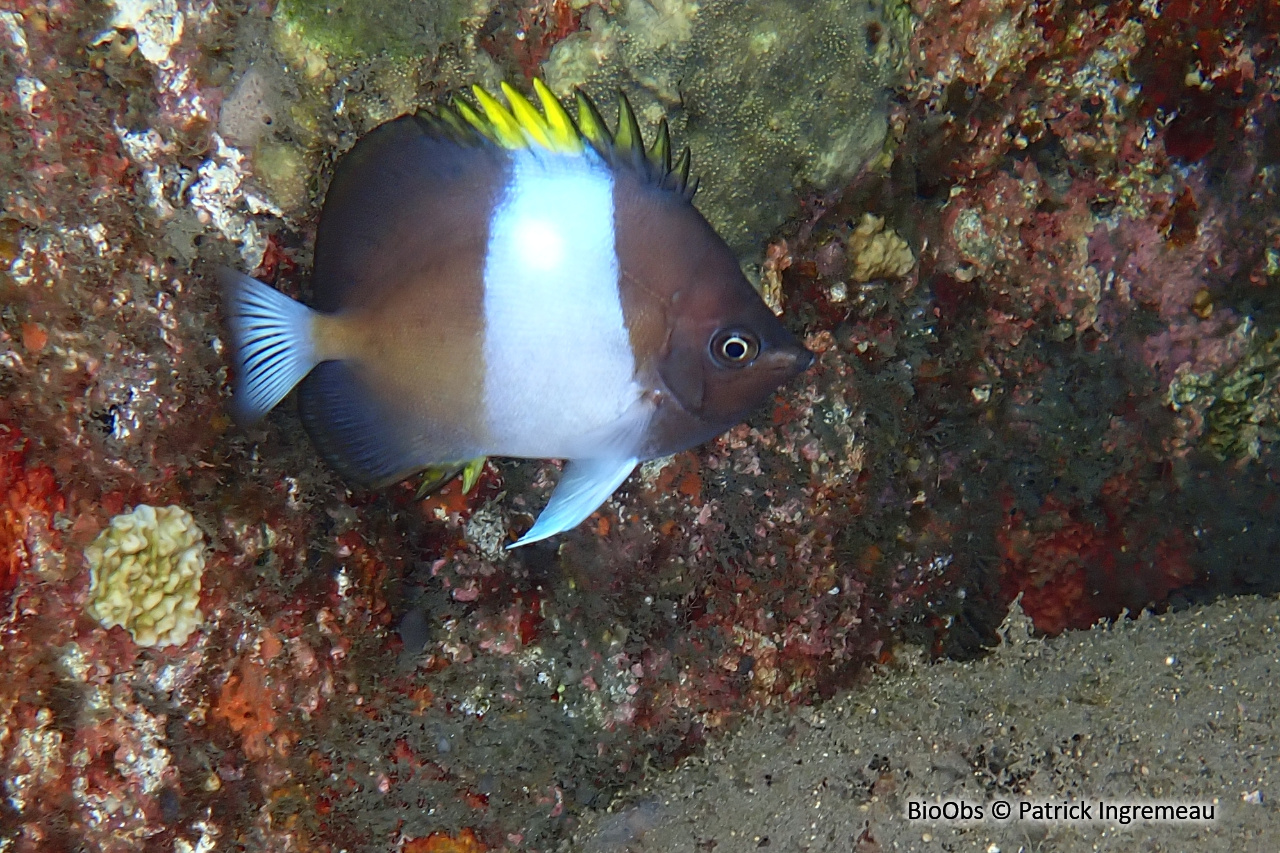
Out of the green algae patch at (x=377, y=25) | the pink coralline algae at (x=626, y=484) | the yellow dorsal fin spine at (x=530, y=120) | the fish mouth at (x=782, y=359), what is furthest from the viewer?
the green algae patch at (x=377, y=25)

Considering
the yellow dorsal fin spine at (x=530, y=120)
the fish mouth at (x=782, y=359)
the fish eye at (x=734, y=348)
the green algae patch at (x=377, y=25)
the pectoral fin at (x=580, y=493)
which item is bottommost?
the pectoral fin at (x=580, y=493)

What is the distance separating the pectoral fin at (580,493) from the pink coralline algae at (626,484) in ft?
3.08

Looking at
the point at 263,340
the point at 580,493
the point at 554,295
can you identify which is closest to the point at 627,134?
the point at 554,295

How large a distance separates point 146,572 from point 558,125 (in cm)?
179

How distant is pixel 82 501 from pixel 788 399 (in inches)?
98.9

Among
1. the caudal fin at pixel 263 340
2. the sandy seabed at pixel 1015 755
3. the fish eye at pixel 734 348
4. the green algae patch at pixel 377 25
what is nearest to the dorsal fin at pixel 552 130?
the fish eye at pixel 734 348

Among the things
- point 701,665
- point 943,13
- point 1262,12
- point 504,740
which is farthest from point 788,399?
point 1262,12

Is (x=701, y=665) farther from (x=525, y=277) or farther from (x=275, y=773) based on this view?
(x=525, y=277)

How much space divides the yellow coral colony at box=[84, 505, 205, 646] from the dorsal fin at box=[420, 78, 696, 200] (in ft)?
4.92

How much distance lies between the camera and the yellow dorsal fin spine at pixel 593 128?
1.75m

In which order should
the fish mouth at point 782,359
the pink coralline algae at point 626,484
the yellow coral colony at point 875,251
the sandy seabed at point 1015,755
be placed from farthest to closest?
the yellow coral colony at point 875,251, the sandy seabed at point 1015,755, the pink coralline algae at point 626,484, the fish mouth at point 782,359

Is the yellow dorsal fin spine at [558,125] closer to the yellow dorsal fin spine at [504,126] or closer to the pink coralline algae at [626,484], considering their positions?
the yellow dorsal fin spine at [504,126]

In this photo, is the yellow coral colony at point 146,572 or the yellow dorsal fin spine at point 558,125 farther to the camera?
the yellow coral colony at point 146,572

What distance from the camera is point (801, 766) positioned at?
2.88 metres
